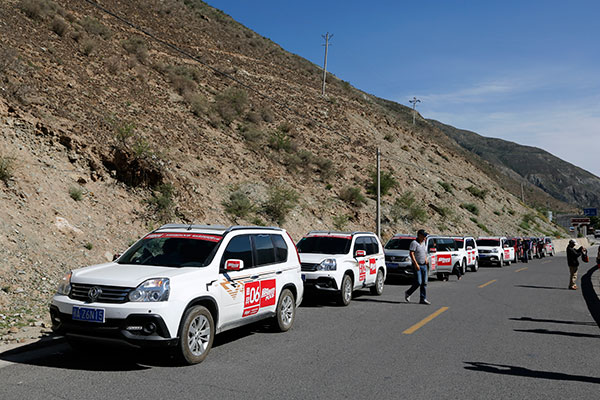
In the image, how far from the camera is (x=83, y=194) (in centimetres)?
1659

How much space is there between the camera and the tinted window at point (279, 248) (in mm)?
9055

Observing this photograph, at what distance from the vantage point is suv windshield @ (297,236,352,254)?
13.5 metres

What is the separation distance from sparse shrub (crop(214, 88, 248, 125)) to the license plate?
25773 mm

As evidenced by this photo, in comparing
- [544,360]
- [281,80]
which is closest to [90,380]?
[544,360]

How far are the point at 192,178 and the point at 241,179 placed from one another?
3806mm

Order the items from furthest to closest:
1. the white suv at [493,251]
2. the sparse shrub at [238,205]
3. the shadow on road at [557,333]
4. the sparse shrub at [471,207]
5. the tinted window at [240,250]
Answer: the sparse shrub at [471,207] < the white suv at [493,251] < the sparse shrub at [238,205] < the shadow on road at [557,333] < the tinted window at [240,250]

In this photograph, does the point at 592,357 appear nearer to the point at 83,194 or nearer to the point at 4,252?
the point at 4,252

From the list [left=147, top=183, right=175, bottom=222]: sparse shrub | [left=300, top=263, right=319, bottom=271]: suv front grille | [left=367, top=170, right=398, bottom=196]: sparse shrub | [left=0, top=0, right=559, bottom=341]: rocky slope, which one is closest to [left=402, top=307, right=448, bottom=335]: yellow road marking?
[left=300, top=263, right=319, bottom=271]: suv front grille

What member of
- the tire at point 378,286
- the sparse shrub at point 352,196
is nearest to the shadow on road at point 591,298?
the tire at point 378,286

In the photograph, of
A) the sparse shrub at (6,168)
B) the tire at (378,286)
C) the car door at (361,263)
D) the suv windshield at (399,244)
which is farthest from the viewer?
the suv windshield at (399,244)

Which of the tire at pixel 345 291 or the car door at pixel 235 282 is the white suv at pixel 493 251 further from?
the car door at pixel 235 282

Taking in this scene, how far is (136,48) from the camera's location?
3186 cm

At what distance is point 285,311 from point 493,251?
81.9 feet

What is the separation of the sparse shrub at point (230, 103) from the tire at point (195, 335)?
25.4 meters
